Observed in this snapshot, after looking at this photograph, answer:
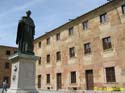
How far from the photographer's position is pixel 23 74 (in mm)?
9539

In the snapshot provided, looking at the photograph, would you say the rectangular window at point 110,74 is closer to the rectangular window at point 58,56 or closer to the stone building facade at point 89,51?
the stone building facade at point 89,51

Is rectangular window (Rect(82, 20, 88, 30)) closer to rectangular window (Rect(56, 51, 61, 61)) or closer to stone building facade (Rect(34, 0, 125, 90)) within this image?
stone building facade (Rect(34, 0, 125, 90))

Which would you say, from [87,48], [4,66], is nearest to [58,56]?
[87,48]

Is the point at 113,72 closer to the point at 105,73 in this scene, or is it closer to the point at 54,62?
the point at 105,73

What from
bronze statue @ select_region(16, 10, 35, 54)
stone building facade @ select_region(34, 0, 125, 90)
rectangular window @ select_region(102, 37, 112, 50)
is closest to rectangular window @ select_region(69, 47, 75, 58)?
stone building facade @ select_region(34, 0, 125, 90)

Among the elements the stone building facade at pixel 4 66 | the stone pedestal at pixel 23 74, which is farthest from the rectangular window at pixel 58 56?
the stone building facade at pixel 4 66

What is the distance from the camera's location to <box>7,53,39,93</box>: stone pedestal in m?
9.36

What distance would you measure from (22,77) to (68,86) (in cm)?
1723

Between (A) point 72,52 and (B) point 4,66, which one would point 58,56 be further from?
(B) point 4,66

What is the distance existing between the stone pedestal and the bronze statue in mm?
530

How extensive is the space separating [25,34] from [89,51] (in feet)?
47.4

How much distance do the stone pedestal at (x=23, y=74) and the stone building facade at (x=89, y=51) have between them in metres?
12.2

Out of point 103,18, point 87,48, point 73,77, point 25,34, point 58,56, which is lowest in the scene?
point 73,77

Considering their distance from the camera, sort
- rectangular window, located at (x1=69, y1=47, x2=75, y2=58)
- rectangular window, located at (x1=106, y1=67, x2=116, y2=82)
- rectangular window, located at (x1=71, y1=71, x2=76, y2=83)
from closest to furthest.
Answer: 1. rectangular window, located at (x1=106, y1=67, x2=116, y2=82)
2. rectangular window, located at (x1=71, y1=71, x2=76, y2=83)
3. rectangular window, located at (x1=69, y1=47, x2=75, y2=58)
